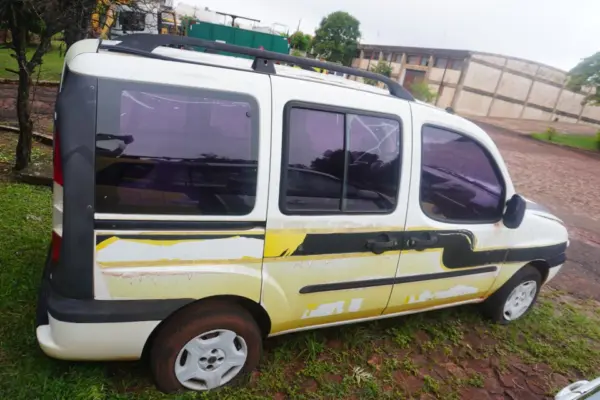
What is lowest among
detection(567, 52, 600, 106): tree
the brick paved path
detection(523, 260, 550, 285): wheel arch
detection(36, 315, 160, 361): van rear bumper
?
the brick paved path

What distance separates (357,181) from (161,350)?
53.9 inches

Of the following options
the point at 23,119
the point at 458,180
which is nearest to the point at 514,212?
the point at 458,180

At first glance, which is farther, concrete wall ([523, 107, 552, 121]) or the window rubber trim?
concrete wall ([523, 107, 552, 121])

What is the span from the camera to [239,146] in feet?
6.73

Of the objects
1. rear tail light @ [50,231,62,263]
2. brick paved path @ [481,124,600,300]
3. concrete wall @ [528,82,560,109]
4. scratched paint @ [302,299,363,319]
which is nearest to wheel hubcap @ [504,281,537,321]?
brick paved path @ [481,124,600,300]

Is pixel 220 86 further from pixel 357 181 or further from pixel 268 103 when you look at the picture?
pixel 357 181

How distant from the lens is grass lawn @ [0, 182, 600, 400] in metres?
2.29

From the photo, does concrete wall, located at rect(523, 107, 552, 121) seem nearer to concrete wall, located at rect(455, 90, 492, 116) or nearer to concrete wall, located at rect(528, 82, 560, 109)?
concrete wall, located at rect(528, 82, 560, 109)

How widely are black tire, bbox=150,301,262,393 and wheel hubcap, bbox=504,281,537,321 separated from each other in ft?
7.75

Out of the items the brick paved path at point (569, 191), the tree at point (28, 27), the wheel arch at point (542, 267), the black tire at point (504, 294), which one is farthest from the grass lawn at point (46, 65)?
the brick paved path at point (569, 191)

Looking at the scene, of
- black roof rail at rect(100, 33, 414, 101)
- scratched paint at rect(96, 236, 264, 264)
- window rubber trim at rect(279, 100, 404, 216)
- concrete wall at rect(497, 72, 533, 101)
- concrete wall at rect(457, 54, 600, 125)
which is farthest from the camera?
concrete wall at rect(497, 72, 533, 101)

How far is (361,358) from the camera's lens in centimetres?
290

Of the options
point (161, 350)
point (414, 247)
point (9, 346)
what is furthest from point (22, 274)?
point (414, 247)

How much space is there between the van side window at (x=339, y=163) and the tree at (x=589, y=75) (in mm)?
20991
